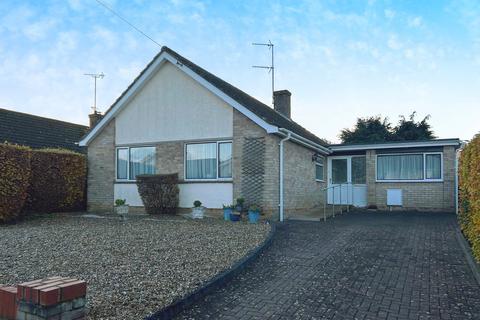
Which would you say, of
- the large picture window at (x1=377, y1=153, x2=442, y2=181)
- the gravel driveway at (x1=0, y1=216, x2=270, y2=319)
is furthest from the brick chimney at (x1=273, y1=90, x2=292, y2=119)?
the gravel driveway at (x1=0, y1=216, x2=270, y2=319)

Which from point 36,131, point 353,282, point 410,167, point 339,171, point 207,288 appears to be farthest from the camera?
point 36,131

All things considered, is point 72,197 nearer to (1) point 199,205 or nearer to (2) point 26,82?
(2) point 26,82

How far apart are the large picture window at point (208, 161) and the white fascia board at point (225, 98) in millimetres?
1298

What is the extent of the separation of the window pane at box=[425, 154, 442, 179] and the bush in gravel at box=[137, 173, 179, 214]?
10505 millimetres

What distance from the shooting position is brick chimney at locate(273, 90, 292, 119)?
65.1 ft

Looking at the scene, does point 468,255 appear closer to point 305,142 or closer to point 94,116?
point 305,142

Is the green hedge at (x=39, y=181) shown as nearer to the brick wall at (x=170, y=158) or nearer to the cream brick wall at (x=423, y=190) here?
the brick wall at (x=170, y=158)

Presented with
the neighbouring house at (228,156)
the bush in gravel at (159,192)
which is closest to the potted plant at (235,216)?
the neighbouring house at (228,156)

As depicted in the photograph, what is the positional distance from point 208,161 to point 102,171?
502cm

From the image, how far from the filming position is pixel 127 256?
639cm

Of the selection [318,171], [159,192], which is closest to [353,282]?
[159,192]

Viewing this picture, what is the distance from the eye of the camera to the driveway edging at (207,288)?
390 centimetres

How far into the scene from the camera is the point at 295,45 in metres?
13.7

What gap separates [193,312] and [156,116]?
34.6ft
